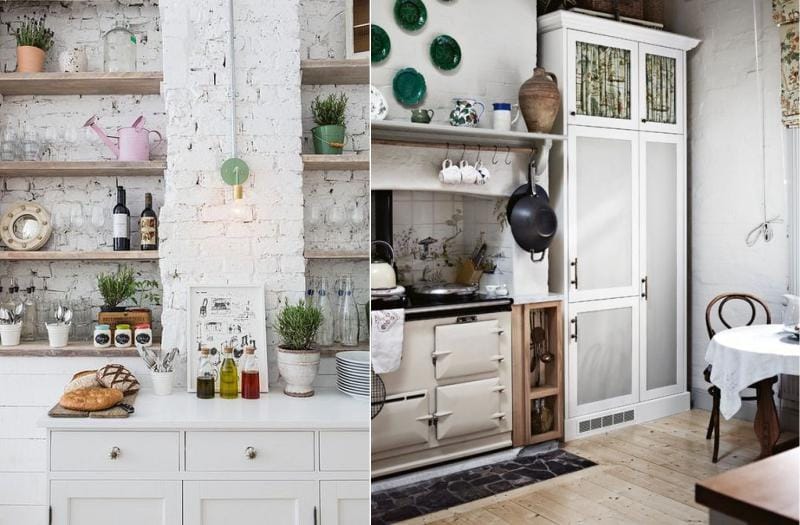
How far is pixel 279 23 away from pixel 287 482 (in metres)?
1.45

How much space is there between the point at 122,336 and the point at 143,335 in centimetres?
8

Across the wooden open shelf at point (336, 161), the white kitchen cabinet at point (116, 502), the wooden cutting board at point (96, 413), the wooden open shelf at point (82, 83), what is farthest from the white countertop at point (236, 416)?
the wooden open shelf at point (82, 83)

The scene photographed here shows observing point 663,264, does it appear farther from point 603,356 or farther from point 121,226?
point 121,226

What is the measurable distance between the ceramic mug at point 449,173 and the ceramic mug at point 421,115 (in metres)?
0.06

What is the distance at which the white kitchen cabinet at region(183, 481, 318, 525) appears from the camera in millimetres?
1941

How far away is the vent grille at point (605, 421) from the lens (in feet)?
2.07

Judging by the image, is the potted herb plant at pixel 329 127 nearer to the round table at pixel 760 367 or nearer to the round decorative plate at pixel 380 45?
the round decorative plate at pixel 380 45

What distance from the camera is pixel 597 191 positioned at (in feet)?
2.28

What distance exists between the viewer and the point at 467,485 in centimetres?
78

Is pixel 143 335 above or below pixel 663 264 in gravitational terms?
below

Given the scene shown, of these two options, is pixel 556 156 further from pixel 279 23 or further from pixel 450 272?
pixel 279 23

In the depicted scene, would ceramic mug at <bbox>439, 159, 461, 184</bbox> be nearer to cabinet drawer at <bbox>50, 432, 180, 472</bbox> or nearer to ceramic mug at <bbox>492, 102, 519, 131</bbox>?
ceramic mug at <bbox>492, 102, 519, 131</bbox>

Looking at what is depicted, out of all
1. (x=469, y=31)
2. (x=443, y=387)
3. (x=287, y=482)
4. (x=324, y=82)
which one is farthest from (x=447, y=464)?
(x=324, y=82)

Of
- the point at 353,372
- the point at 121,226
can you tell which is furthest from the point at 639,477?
the point at 121,226
